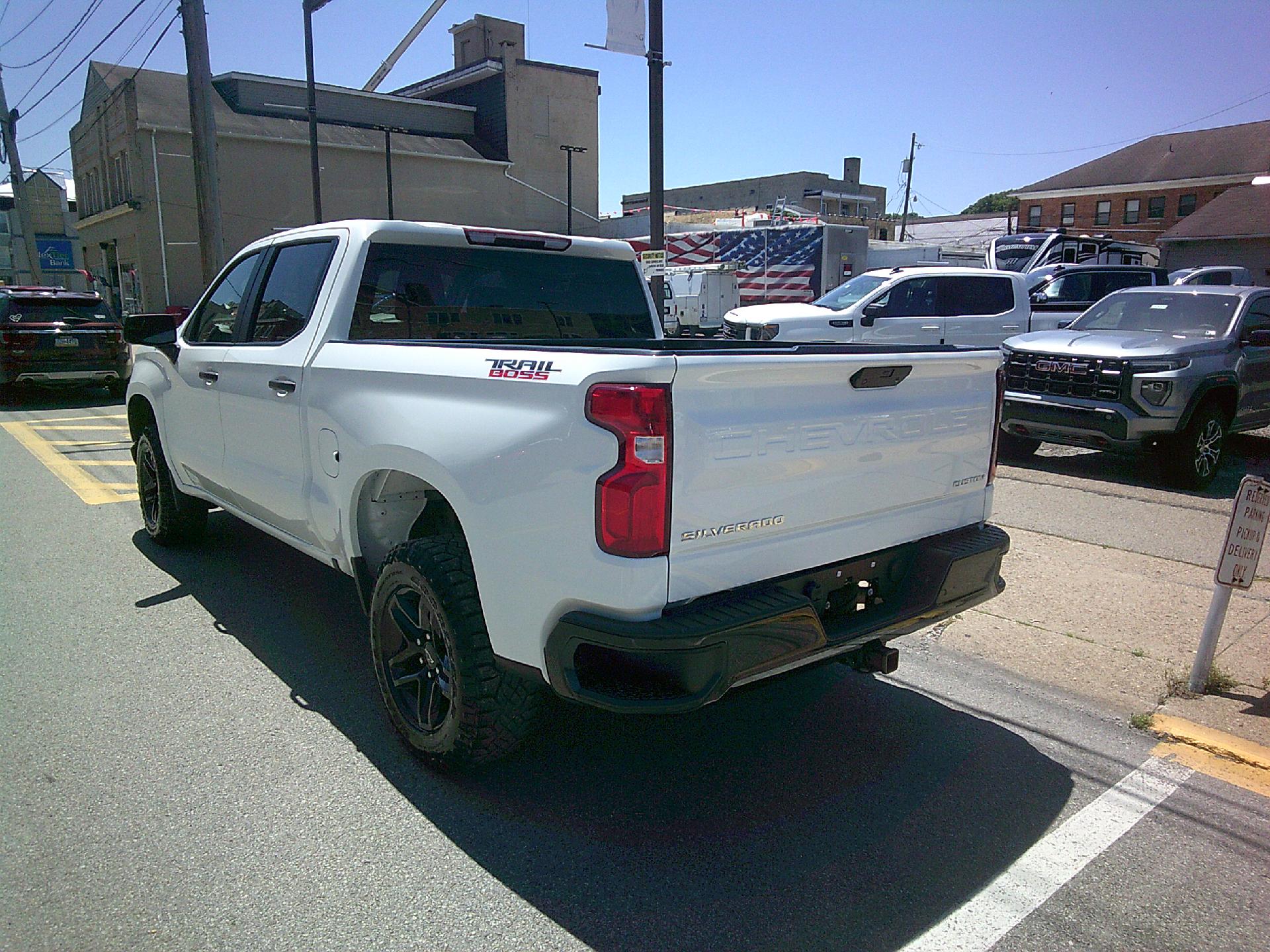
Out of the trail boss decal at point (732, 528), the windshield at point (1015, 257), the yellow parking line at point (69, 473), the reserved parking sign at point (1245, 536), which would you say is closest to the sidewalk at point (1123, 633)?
the reserved parking sign at point (1245, 536)

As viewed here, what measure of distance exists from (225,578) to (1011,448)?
837 centimetres

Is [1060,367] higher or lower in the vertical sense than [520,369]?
lower

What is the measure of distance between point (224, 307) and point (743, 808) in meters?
3.88

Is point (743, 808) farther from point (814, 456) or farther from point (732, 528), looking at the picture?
point (814, 456)

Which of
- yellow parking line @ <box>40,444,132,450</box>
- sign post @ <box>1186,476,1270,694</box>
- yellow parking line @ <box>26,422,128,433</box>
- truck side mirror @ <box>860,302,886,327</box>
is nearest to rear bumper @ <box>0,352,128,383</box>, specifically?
yellow parking line @ <box>26,422,128,433</box>

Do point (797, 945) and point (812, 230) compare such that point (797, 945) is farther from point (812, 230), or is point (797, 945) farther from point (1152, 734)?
point (812, 230)

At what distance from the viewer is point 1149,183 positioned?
4688cm

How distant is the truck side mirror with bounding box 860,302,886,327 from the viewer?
41.7 ft

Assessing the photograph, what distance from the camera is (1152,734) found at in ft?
12.7

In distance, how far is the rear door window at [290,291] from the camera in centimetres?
419

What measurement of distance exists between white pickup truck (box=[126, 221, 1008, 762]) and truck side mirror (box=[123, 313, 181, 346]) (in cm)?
99

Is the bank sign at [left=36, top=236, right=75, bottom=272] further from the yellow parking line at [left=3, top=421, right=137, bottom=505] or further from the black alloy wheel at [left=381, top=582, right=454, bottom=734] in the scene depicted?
the black alloy wheel at [left=381, top=582, right=454, bottom=734]

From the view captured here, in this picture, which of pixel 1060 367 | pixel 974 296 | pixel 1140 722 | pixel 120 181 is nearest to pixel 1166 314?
pixel 1060 367

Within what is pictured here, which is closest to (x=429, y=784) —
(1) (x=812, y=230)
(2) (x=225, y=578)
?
(2) (x=225, y=578)
